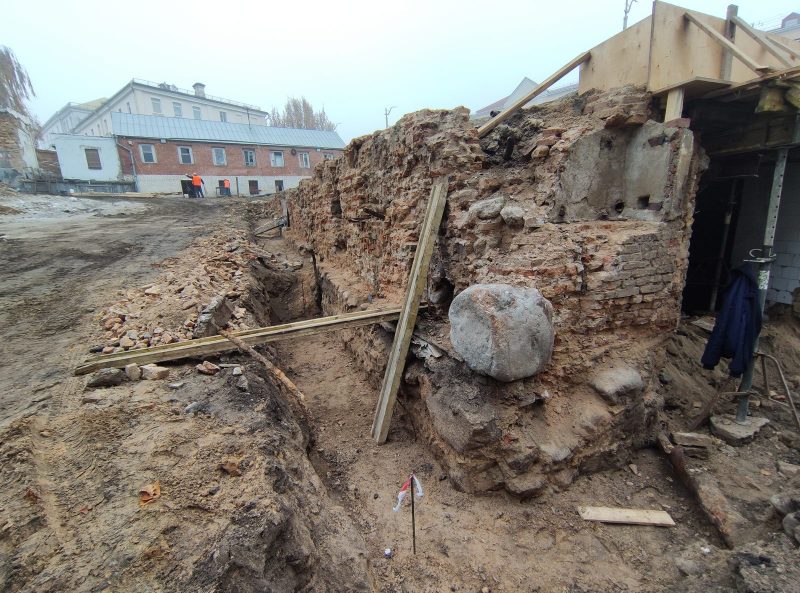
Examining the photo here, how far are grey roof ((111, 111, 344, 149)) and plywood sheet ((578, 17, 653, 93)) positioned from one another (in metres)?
26.0

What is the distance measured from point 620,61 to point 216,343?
5.14 metres

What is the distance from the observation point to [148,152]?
2300 centimetres

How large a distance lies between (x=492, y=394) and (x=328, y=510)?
5.35ft

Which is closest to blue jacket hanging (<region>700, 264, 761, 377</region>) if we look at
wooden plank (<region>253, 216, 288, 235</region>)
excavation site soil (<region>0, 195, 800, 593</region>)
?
excavation site soil (<region>0, 195, 800, 593</region>)

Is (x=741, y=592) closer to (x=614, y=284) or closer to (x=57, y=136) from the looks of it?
(x=614, y=284)

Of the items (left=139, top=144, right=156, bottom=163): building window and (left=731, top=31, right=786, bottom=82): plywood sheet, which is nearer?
(left=731, top=31, right=786, bottom=82): plywood sheet

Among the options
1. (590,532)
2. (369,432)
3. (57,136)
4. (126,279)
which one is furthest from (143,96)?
(590,532)

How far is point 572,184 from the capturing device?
4055mm

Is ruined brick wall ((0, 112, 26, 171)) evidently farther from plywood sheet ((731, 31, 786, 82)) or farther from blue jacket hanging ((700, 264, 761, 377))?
blue jacket hanging ((700, 264, 761, 377))

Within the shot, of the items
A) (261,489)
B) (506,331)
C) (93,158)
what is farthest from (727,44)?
(93,158)

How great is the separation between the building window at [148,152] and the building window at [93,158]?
84.1 inches

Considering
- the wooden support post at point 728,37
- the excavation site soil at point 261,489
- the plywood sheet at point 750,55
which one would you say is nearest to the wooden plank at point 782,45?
the plywood sheet at point 750,55

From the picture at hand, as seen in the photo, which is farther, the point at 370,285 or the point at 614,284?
the point at 370,285

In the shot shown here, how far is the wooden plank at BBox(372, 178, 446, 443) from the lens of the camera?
13.9 feet
